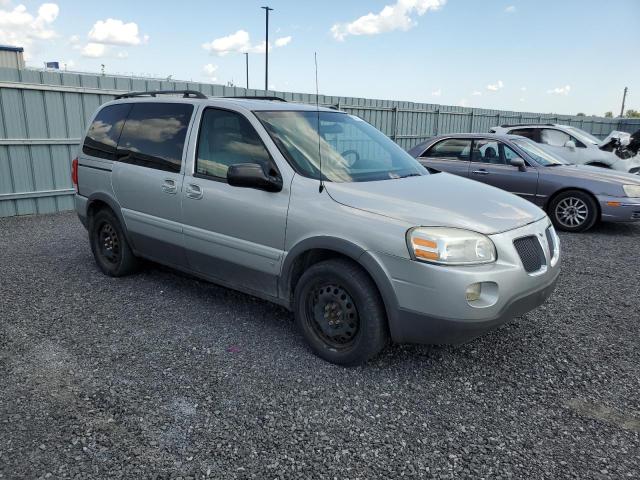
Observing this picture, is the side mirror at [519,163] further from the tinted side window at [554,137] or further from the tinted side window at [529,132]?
the tinted side window at [554,137]

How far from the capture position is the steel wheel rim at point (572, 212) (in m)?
7.92

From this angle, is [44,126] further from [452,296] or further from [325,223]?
[452,296]

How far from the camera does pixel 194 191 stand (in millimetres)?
4066

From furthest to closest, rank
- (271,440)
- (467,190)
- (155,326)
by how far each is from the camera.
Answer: (155,326) → (467,190) → (271,440)

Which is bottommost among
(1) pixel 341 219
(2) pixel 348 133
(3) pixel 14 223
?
(3) pixel 14 223

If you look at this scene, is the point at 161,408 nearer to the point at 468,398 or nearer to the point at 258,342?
the point at 258,342

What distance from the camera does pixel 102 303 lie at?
15.0 feet

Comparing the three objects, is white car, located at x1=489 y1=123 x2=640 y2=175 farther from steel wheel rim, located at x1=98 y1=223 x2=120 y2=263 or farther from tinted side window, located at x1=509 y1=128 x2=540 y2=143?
steel wheel rim, located at x1=98 y1=223 x2=120 y2=263

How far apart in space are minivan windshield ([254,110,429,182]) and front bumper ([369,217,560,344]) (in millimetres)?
887

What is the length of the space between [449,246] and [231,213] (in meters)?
1.70

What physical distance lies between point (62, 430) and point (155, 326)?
1.43 meters

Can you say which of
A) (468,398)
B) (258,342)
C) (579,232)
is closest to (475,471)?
(468,398)

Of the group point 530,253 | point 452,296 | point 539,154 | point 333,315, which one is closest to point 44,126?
point 333,315

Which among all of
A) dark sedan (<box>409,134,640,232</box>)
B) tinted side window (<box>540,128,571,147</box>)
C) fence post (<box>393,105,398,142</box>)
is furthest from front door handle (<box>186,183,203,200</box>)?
fence post (<box>393,105,398,142</box>)
